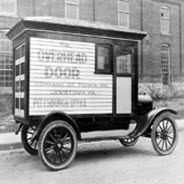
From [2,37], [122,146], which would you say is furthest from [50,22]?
[2,37]

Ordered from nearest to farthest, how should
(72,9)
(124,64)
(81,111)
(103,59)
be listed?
(81,111), (103,59), (124,64), (72,9)

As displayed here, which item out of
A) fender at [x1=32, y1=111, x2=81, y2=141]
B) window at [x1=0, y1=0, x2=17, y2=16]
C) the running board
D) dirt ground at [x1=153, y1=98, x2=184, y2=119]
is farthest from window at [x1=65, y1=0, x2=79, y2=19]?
fender at [x1=32, y1=111, x2=81, y2=141]

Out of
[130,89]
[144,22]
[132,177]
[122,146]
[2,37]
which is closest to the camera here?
[132,177]

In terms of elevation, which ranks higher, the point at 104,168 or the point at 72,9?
the point at 72,9

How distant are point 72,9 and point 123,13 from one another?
178 inches

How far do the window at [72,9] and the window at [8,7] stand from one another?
11.2 ft

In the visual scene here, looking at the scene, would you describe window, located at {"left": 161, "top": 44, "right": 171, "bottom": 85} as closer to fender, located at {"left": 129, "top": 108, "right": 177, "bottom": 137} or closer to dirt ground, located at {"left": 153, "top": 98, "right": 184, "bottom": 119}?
dirt ground, located at {"left": 153, "top": 98, "right": 184, "bottom": 119}

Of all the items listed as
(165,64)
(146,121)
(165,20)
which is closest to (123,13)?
(165,20)

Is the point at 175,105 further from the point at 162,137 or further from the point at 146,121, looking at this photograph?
the point at 146,121

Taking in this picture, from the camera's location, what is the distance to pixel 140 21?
2456 centimetres

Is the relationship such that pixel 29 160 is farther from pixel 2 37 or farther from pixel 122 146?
pixel 2 37

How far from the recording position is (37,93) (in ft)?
19.9

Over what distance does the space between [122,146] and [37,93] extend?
3215 millimetres

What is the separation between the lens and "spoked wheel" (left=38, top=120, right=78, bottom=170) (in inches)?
225
